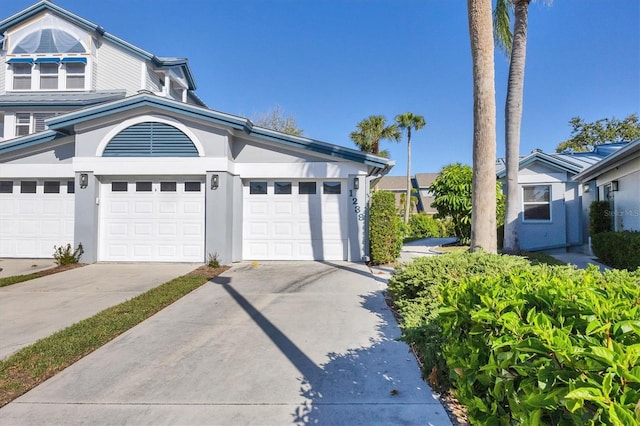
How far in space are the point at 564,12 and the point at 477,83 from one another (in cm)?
761

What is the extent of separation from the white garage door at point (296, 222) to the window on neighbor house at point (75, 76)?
11.2 m

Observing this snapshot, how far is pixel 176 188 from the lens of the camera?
10.2 metres

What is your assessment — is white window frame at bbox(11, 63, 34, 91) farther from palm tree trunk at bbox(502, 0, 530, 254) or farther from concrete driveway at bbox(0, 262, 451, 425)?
palm tree trunk at bbox(502, 0, 530, 254)

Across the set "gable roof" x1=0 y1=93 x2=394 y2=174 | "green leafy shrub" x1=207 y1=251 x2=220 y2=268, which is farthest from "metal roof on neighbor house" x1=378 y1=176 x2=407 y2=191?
"green leafy shrub" x1=207 y1=251 x2=220 y2=268

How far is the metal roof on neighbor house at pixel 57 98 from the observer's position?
1462 centimetres

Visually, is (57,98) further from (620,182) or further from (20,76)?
(620,182)

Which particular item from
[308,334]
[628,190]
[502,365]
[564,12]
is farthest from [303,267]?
[564,12]

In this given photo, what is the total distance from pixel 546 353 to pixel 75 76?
64.6ft

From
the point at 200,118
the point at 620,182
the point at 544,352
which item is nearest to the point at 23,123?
the point at 200,118

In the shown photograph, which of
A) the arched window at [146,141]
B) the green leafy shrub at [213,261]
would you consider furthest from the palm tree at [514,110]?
the arched window at [146,141]

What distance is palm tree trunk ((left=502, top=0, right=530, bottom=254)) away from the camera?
10.5m

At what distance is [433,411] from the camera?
2.82 metres

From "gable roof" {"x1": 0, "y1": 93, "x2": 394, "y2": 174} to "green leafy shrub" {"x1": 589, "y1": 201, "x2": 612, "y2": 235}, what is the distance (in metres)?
7.45

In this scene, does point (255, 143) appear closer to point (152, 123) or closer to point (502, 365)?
point (152, 123)
